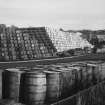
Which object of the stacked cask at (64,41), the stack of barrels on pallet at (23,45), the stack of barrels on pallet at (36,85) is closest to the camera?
the stack of barrels on pallet at (36,85)

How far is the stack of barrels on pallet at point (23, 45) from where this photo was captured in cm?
3956

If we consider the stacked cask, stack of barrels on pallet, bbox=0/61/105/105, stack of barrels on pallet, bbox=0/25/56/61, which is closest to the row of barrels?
stack of barrels on pallet, bbox=0/61/105/105

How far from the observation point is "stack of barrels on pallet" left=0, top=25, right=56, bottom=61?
130 feet

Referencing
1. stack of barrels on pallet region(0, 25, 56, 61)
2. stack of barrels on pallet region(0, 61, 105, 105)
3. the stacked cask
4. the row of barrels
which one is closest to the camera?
stack of barrels on pallet region(0, 61, 105, 105)

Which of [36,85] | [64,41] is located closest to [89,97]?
[36,85]

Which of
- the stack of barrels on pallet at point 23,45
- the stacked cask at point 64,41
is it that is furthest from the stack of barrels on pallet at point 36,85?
the stacked cask at point 64,41

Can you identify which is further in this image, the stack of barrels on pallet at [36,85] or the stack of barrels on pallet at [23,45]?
the stack of barrels on pallet at [23,45]

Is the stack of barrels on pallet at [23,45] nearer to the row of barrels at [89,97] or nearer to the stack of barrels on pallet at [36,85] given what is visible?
the row of barrels at [89,97]

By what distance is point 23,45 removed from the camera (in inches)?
1772

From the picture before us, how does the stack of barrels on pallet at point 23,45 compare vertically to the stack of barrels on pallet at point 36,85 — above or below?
above

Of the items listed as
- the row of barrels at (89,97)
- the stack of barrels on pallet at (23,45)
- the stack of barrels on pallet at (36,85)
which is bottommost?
the row of barrels at (89,97)

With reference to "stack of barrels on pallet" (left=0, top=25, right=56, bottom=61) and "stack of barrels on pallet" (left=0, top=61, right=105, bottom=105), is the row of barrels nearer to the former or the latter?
"stack of barrels on pallet" (left=0, top=61, right=105, bottom=105)

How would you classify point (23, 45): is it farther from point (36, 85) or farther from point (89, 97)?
point (36, 85)

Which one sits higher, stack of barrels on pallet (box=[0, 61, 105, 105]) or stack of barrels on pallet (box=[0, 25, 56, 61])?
stack of barrels on pallet (box=[0, 25, 56, 61])
